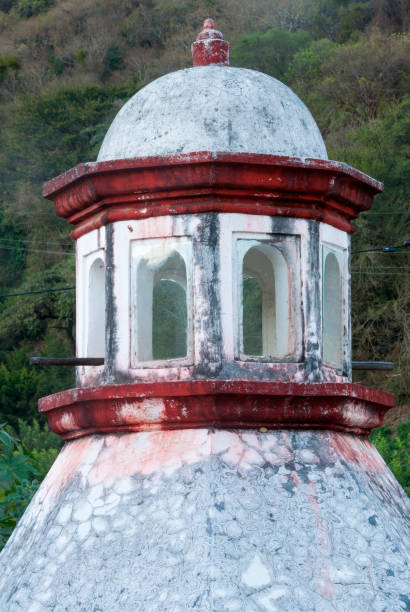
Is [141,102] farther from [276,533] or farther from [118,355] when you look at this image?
[276,533]

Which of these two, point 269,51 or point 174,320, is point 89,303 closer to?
point 174,320

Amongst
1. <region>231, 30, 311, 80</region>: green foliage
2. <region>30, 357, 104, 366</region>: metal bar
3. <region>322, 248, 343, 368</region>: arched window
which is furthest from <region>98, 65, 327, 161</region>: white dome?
<region>231, 30, 311, 80</region>: green foliage

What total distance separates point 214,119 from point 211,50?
0.64 metres

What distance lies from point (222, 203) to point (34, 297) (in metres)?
29.2

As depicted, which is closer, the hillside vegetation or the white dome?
the white dome

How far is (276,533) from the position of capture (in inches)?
183

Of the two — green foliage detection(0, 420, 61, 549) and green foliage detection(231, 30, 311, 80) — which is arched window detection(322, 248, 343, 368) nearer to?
green foliage detection(0, 420, 61, 549)

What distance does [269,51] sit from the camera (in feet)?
139

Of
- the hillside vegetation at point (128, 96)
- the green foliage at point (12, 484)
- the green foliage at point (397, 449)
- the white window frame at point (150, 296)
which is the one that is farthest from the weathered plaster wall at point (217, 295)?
the green foliage at point (397, 449)

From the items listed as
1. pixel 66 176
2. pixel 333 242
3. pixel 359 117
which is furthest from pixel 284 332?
pixel 359 117

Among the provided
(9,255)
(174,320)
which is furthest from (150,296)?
(9,255)

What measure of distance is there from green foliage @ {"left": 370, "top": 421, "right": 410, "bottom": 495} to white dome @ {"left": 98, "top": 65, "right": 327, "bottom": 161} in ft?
41.1

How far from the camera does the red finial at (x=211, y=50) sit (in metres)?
5.79

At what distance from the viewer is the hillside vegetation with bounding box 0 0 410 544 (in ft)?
82.6
